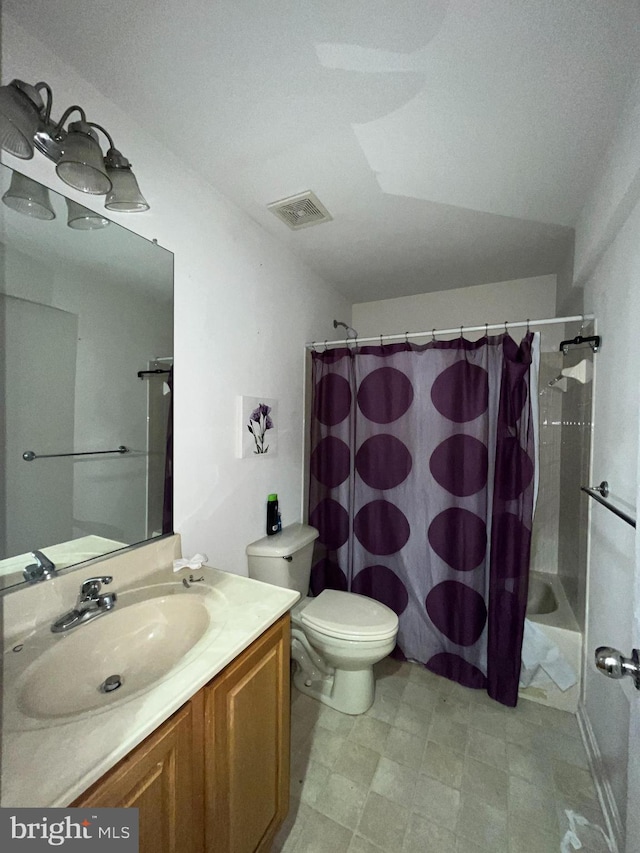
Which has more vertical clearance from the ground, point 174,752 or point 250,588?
point 250,588

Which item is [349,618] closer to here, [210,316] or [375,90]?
[210,316]

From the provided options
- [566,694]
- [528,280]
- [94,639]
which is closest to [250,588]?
[94,639]

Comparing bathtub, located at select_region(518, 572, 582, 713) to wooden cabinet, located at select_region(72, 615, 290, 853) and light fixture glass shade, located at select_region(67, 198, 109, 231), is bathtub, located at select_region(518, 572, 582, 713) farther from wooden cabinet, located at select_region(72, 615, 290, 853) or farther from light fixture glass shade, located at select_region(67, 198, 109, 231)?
light fixture glass shade, located at select_region(67, 198, 109, 231)

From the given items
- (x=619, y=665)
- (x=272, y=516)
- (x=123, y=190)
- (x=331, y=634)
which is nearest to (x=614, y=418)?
(x=619, y=665)

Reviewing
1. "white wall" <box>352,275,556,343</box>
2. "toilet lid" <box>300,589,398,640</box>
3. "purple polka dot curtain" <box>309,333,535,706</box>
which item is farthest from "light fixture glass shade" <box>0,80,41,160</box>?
"white wall" <box>352,275,556,343</box>

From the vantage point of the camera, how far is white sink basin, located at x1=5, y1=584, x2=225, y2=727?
2.27 feet

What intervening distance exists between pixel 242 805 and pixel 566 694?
1.60 m

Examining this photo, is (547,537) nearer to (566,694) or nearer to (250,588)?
(566,694)

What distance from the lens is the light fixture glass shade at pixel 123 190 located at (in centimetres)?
91

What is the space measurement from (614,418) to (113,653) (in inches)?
72.5

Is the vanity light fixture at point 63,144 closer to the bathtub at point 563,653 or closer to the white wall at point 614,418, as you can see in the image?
the white wall at point 614,418

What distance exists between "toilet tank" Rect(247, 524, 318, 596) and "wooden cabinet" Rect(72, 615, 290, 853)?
625 millimetres

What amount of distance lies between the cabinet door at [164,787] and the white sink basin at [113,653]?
0.09 m

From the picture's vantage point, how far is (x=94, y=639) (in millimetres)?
849
